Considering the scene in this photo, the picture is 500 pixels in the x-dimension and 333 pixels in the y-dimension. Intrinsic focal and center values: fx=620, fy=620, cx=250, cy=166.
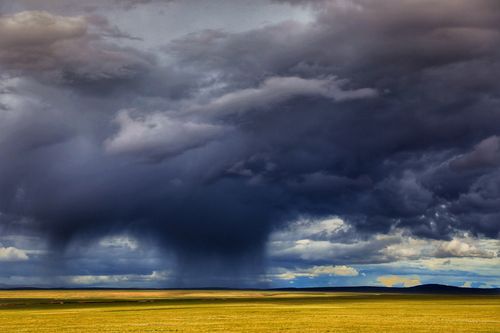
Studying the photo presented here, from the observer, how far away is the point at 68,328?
6625cm

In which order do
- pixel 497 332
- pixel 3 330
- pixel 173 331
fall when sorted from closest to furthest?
1. pixel 497 332
2. pixel 173 331
3. pixel 3 330

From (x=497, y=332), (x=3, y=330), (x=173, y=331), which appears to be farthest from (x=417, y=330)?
(x=3, y=330)

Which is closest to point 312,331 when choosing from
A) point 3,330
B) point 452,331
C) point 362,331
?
point 362,331

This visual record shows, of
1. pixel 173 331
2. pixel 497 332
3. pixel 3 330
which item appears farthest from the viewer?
pixel 3 330

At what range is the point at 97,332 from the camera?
59.6 meters

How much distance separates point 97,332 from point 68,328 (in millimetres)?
8250

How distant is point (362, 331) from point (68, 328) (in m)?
31.0

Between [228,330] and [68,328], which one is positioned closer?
[228,330]

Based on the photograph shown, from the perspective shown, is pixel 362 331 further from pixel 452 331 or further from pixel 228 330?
pixel 228 330

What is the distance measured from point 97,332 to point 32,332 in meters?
6.90

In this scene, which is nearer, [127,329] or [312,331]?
[312,331]

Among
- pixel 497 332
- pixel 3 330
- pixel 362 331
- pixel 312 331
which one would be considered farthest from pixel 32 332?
pixel 497 332

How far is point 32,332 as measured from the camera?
61.0 meters

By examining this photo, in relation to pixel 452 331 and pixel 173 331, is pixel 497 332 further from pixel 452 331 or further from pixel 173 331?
pixel 173 331
